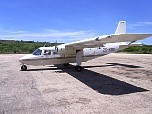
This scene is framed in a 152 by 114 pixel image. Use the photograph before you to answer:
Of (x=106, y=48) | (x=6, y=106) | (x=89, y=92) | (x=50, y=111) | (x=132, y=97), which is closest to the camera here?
(x=50, y=111)

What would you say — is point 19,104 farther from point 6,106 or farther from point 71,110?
point 71,110

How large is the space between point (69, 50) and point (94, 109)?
→ 11.6m

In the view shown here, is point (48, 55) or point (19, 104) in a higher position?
point (48, 55)

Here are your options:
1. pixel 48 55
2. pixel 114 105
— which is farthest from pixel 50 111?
pixel 48 55

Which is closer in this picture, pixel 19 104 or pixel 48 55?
pixel 19 104

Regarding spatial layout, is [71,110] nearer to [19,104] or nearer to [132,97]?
[19,104]

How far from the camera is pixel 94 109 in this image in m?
7.53

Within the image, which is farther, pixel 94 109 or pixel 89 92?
pixel 89 92

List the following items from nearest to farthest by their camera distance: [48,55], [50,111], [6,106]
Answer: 1. [50,111]
2. [6,106]
3. [48,55]

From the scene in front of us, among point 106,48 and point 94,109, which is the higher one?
point 106,48

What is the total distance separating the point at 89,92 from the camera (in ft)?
33.0

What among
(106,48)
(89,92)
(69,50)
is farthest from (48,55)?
(89,92)

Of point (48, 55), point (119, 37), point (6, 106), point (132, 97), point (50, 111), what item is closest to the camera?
point (50, 111)

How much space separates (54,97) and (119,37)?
4.23m
